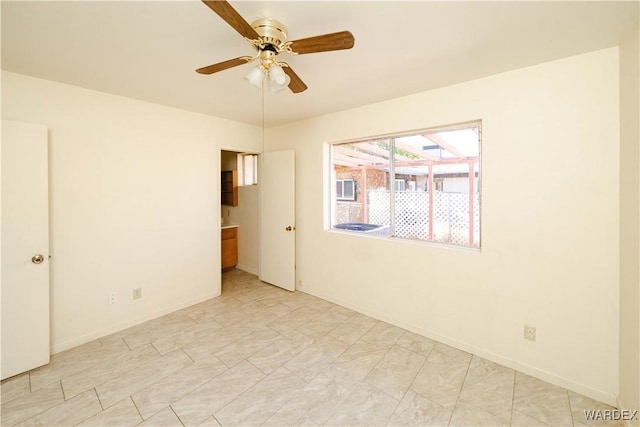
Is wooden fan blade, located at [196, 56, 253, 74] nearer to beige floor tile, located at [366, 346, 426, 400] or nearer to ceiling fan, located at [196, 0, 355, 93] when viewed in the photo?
ceiling fan, located at [196, 0, 355, 93]

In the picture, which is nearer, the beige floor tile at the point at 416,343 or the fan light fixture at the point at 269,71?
the fan light fixture at the point at 269,71

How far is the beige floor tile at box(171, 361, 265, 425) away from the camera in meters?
1.72

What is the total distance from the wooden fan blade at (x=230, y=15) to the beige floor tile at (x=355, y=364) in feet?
7.57

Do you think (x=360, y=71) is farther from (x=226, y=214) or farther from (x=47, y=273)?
(x=226, y=214)

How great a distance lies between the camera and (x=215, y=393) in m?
1.89

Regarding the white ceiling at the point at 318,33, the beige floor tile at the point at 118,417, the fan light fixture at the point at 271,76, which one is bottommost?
the beige floor tile at the point at 118,417

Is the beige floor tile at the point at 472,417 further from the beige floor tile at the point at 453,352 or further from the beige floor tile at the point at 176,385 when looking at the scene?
the beige floor tile at the point at 176,385

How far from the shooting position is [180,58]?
6.38 ft

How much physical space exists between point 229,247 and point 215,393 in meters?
3.11

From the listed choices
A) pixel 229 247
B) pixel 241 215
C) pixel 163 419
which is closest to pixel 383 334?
pixel 163 419

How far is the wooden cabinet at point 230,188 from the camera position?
492 cm

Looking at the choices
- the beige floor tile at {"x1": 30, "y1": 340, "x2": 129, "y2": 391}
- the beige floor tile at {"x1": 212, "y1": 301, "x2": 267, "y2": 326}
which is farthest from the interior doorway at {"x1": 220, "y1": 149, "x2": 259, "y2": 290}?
the beige floor tile at {"x1": 30, "y1": 340, "x2": 129, "y2": 391}

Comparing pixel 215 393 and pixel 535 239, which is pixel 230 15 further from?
pixel 535 239

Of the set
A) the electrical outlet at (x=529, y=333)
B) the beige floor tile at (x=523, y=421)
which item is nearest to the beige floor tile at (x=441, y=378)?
the beige floor tile at (x=523, y=421)
